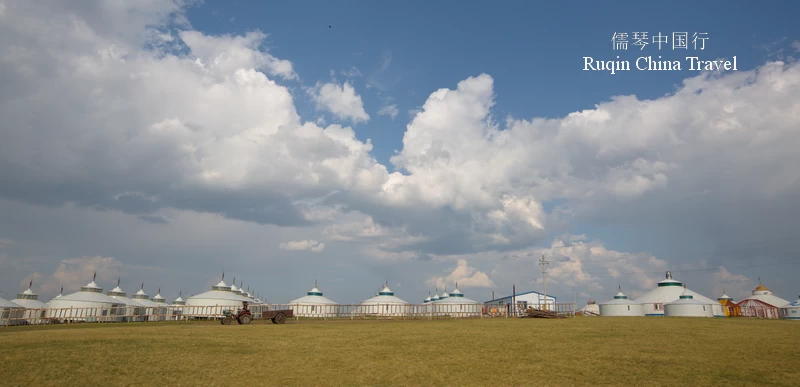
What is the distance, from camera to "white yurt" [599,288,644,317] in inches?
3349

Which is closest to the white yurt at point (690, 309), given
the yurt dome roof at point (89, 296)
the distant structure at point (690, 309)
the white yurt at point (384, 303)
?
the distant structure at point (690, 309)

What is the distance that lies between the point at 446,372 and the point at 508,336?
37.6ft

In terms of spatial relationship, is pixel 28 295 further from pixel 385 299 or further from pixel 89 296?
pixel 385 299

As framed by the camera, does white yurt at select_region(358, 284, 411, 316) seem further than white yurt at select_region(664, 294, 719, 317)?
Yes

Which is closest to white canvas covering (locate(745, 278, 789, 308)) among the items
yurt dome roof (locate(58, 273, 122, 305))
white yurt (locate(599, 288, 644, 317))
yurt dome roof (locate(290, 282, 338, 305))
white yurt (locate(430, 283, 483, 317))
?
white yurt (locate(599, 288, 644, 317))

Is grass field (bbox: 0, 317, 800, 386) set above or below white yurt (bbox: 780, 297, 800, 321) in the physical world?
A: above

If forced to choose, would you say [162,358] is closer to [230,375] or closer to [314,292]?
[230,375]

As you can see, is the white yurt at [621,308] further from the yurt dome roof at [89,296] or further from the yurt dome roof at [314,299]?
the yurt dome roof at [89,296]

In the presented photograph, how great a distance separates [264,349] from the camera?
21250 mm

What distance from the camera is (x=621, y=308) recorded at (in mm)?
→ 85125

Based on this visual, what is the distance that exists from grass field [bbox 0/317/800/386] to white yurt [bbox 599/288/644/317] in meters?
64.2

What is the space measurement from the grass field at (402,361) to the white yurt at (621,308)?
6422 cm

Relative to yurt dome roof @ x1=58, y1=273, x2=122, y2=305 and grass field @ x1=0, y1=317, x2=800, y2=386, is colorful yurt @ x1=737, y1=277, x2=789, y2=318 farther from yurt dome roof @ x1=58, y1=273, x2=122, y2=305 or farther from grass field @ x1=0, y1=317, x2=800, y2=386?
yurt dome roof @ x1=58, y1=273, x2=122, y2=305

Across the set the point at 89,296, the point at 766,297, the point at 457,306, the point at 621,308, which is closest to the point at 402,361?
the point at 457,306
